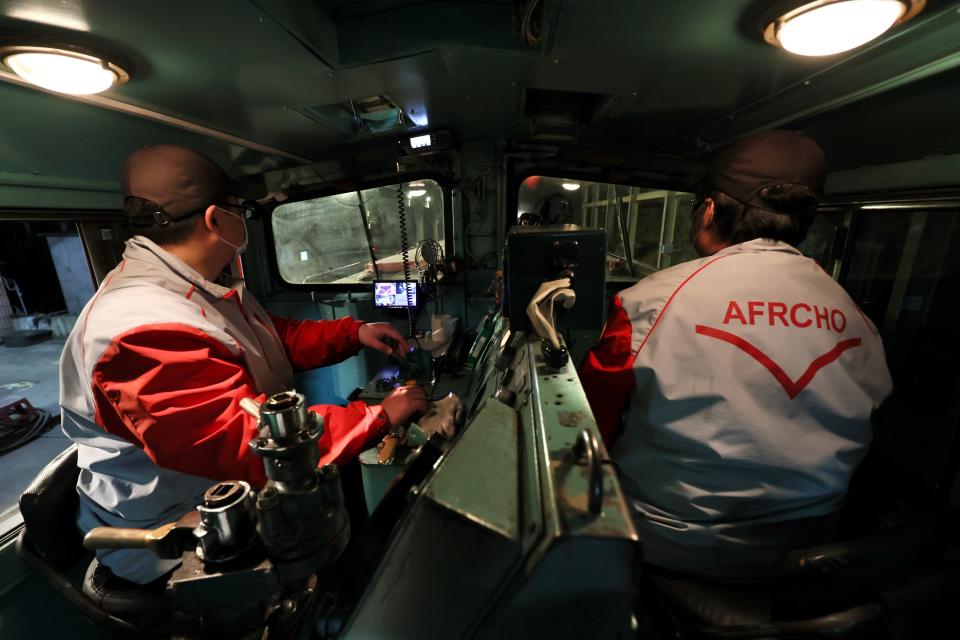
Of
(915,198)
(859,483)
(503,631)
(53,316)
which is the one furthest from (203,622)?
(53,316)

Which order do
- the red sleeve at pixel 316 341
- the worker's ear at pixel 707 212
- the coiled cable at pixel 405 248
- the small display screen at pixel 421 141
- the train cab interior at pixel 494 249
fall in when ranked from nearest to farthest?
1. the train cab interior at pixel 494 249
2. the worker's ear at pixel 707 212
3. the red sleeve at pixel 316 341
4. the small display screen at pixel 421 141
5. the coiled cable at pixel 405 248

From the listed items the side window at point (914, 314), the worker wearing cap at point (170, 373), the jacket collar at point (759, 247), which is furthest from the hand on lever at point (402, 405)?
the side window at point (914, 314)

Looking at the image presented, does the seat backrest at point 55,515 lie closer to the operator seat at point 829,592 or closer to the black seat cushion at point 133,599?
the black seat cushion at point 133,599

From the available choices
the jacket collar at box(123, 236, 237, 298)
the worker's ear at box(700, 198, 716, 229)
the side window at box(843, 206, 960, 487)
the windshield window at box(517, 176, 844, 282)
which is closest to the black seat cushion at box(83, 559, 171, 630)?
the jacket collar at box(123, 236, 237, 298)

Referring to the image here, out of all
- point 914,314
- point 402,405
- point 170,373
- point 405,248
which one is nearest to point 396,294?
point 405,248

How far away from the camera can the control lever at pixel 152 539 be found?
679mm

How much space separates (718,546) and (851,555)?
33 cm

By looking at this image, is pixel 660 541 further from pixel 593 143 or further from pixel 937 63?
pixel 593 143

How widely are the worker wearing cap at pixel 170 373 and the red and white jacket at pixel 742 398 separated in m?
0.80

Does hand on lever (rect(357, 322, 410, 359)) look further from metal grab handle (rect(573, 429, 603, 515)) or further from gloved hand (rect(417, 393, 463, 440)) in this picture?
metal grab handle (rect(573, 429, 603, 515))

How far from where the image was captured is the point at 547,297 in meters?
1.09

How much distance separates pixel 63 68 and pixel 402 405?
1.84 m

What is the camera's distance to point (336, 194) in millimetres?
3789

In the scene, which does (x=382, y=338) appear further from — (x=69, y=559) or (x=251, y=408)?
(x=69, y=559)
